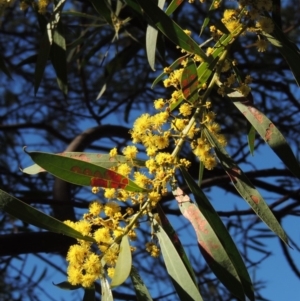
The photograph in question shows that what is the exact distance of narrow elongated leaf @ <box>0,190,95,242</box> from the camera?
2.09 ft

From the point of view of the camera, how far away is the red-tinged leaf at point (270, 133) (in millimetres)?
708

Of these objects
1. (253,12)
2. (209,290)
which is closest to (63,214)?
(253,12)

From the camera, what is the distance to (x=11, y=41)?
7.72 ft

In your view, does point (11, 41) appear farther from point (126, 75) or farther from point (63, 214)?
point (63, 214)

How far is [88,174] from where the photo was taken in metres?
0.65

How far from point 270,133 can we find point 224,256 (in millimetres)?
142

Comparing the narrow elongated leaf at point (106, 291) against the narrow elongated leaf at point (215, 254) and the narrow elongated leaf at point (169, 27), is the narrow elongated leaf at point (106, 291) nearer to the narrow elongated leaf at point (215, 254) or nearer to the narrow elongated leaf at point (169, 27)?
the narrow elongated leaf at point (215, 254)

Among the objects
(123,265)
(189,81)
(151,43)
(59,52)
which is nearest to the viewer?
(123,265)

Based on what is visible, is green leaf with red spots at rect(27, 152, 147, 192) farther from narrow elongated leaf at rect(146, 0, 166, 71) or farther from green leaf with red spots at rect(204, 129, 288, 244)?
narrow elongated leaf at rect(146, 0, 166, 71)

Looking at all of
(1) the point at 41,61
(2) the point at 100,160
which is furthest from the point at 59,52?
(2) the point at 100,160

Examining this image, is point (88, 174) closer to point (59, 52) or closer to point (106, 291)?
point (106, 291)

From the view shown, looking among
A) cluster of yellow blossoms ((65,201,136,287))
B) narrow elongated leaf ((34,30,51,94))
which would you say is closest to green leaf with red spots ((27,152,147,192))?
cluster of yellow blossoms ((65,201,136,287))

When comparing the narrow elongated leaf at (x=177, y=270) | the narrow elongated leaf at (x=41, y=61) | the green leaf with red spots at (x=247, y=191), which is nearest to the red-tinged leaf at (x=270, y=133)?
Result: the green leaf with red spots at (x=247, y=191)

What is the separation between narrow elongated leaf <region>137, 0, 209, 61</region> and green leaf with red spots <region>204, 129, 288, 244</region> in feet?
0.29
